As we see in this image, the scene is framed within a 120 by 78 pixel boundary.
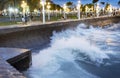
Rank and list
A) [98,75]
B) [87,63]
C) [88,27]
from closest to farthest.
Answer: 1. [98,75]
2. [87,63]
3. [88,27]

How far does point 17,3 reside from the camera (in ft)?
264

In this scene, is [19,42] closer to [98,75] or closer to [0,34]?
[0,34]

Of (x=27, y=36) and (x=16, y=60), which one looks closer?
(x=16, y=60)

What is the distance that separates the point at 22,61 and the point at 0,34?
8.43 meters

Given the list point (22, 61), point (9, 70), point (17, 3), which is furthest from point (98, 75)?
point (17, 3)

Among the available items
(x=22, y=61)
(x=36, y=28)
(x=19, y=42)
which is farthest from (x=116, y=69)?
(x=36, y=28)

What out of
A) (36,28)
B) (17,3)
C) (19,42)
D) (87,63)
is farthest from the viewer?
(17,3)

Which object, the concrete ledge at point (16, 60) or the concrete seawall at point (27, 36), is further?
the concrete seawall at point (27, 36)

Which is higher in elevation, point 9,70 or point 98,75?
point 9,70

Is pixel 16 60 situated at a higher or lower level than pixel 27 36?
higher

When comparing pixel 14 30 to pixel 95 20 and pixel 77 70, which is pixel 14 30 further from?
pixel 95 20

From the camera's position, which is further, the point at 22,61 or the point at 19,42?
the point at 19,42

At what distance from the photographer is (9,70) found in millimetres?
9219

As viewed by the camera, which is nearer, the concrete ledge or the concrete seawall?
the concrete ledge
